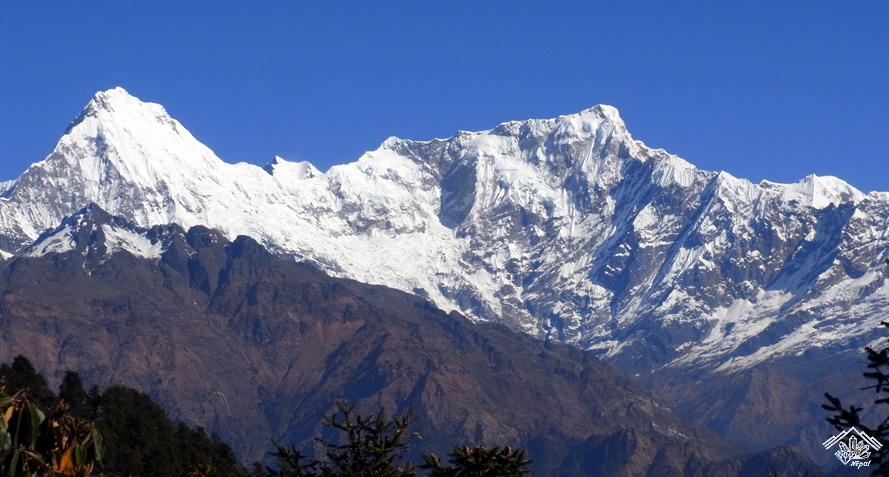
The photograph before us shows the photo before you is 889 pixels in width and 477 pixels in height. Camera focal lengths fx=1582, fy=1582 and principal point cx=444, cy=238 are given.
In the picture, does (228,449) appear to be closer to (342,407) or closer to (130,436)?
(130,436)

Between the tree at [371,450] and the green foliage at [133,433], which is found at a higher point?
the green foliage at [133,433]

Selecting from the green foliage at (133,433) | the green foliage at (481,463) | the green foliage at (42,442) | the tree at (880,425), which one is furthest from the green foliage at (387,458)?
the green foliage at (133,433)

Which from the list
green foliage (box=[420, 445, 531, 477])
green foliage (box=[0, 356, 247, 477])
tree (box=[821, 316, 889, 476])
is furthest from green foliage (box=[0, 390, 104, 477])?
green foliage (box=[0, 356, 247, 477])

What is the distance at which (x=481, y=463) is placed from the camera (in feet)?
108

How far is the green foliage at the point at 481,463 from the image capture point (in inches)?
1282

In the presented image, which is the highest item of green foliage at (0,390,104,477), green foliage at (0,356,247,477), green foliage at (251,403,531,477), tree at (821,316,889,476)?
green foliage at (0,356,247,477)

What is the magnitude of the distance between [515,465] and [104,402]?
308ft

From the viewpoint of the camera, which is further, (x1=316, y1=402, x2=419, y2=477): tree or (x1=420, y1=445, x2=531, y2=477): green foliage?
(x1=316, y1=402, x2=419, y2=477): tree

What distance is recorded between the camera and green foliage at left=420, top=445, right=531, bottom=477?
32.6m

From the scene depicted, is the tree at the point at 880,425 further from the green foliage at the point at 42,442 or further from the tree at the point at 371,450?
the green foliage at the point at 42,442

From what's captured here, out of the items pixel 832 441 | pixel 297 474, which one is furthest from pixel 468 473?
pixel 832 441

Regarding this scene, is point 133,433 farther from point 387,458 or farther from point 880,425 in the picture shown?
point 880,425

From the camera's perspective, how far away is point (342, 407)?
123 feet

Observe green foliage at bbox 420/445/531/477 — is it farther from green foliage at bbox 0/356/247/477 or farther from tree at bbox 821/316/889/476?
green foliage at bbox 0/356/247/477
